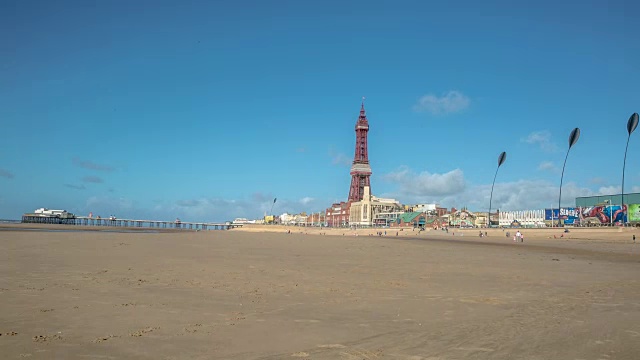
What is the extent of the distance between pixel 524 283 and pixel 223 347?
10362 millimetres

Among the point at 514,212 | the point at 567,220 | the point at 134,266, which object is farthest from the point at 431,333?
the point at 514,212

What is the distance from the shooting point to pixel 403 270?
1577 centimetres

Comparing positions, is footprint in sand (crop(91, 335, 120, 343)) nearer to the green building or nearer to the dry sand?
the dry sand

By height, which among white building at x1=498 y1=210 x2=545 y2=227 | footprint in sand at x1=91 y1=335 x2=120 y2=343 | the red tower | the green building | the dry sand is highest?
the red tower

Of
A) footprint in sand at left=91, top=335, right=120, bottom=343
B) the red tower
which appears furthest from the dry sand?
the red tower

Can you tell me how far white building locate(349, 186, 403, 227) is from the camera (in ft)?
518

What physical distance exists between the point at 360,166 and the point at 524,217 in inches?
2874

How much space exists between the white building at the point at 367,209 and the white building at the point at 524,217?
47.0 meters

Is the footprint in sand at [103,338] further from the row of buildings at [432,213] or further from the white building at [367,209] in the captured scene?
the white building at [367,209]

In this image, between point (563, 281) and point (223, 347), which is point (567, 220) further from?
point (223, 347)

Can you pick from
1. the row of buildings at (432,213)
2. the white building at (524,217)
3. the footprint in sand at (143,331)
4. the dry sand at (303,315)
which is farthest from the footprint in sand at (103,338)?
the white building at (524,217)

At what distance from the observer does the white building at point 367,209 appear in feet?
518

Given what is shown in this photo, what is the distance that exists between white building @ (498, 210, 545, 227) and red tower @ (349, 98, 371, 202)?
6270cm

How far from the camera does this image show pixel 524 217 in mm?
111500
